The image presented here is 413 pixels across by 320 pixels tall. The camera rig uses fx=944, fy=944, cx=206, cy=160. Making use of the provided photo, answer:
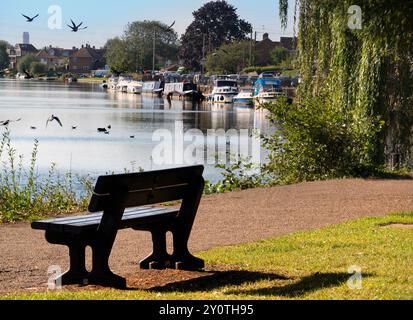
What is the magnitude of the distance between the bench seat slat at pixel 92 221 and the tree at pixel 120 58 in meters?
158

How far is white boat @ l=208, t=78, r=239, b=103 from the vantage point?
99188 millimetres

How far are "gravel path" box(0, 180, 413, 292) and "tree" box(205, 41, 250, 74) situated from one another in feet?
373

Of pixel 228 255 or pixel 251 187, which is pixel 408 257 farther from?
pixel 251 187

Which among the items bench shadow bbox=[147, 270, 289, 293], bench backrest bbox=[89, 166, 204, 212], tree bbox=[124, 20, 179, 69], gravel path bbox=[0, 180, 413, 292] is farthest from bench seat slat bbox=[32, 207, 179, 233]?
tree bbox=[124, 20, 179, 69]

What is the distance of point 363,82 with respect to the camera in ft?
69.0

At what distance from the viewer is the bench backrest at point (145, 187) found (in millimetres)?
8617

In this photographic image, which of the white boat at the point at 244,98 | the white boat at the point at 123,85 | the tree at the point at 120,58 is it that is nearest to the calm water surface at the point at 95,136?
the white boat at the point at 244,98

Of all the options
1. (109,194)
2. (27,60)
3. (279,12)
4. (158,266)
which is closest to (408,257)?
(158,266)

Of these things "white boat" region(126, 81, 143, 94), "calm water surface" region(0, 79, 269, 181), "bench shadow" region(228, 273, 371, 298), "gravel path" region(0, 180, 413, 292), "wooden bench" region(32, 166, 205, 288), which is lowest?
"white boat" region(126, 81, 143, 94)

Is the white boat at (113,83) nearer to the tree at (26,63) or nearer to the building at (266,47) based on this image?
the tree at (26,63)

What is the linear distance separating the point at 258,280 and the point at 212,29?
145 metres

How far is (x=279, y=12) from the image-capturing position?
23422 millimetres

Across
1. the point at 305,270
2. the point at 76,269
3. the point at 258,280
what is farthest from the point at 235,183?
the point at 76,269

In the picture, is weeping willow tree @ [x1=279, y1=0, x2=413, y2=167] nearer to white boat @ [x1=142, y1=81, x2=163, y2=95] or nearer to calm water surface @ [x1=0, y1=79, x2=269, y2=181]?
calm water surface @ [x1=0, y1=79, x2=269, y2=181]
